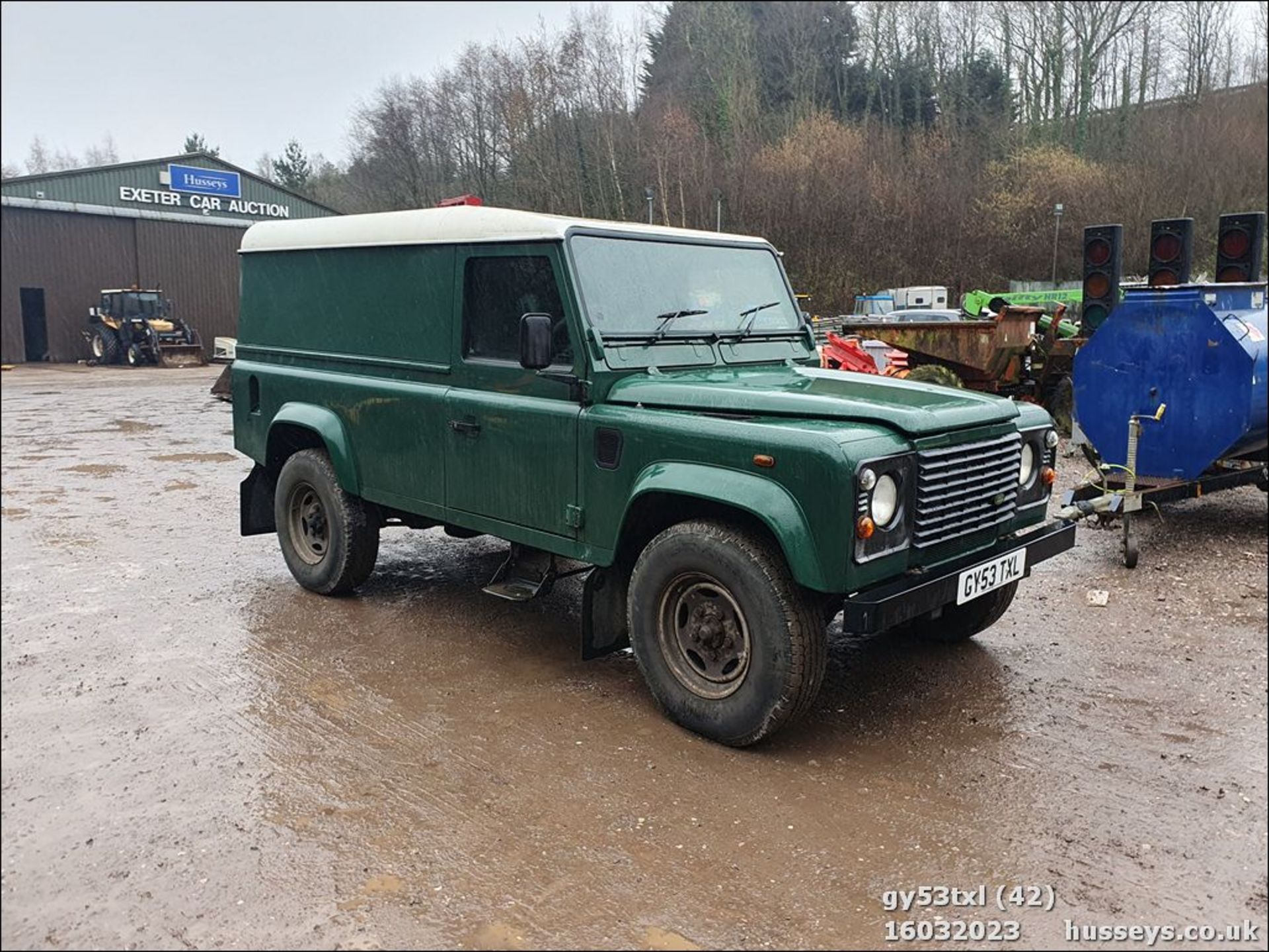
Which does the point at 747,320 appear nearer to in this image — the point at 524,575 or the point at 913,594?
the point at 524,575

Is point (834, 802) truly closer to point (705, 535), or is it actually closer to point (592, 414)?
point (705, 535)

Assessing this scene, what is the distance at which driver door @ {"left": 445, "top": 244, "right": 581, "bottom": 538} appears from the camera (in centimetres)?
453

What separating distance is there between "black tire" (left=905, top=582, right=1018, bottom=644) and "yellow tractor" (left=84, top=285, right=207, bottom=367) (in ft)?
89.9

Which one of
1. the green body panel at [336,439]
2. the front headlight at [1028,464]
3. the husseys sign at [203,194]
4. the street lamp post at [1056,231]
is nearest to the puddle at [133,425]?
the green body panel at [336,439]

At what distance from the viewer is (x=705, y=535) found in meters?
3.94

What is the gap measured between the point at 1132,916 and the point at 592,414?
9.03ft

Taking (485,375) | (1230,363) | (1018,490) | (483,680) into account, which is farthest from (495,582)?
(1230,363)

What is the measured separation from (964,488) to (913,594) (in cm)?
59

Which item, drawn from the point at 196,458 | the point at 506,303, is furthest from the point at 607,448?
the point at 196,458

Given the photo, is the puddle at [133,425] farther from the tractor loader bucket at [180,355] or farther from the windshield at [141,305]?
the windshield at [141,305]

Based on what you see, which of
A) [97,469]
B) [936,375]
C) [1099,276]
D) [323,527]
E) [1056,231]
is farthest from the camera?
[1056,231]

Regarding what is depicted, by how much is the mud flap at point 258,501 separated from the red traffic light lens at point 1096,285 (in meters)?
6.19

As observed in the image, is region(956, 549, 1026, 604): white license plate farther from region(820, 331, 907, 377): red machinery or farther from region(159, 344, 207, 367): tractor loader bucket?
region(159, 344, 207, 367): tractor loader bucket

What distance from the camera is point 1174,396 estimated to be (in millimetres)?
7055
